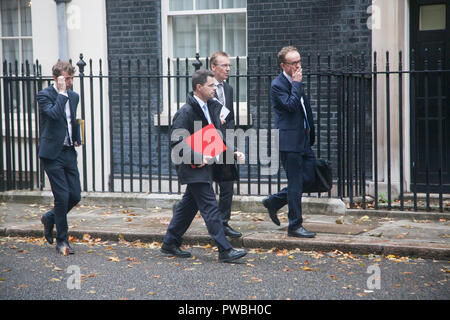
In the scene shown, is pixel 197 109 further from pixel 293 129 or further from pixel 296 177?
pixel 296 177

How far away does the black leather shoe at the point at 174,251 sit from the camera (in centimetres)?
684

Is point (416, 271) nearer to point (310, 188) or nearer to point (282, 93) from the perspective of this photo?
point (310, 188)

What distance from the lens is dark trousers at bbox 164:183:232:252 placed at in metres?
6.47

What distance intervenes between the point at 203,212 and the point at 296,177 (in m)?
1.18

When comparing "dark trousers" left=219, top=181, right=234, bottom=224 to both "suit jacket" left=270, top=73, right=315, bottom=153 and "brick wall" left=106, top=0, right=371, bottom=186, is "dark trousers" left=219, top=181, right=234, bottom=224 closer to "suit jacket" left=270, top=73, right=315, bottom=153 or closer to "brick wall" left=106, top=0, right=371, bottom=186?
"suit jacket" left=270, top=73, right=315, bottom=153

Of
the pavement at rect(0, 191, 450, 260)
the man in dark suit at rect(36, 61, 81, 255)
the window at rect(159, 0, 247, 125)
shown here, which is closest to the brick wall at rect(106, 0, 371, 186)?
the window at rect(159, 0, 247, 125)

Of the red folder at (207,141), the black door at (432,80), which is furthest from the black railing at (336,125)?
the red folder at (207,141)

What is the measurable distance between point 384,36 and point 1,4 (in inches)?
262

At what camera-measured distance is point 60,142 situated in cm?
703

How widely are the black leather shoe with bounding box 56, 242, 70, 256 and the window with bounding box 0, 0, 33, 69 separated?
232 inches

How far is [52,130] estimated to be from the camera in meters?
7.01

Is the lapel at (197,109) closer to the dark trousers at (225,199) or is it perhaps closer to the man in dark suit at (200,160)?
the man in dark suit at (200,160)
